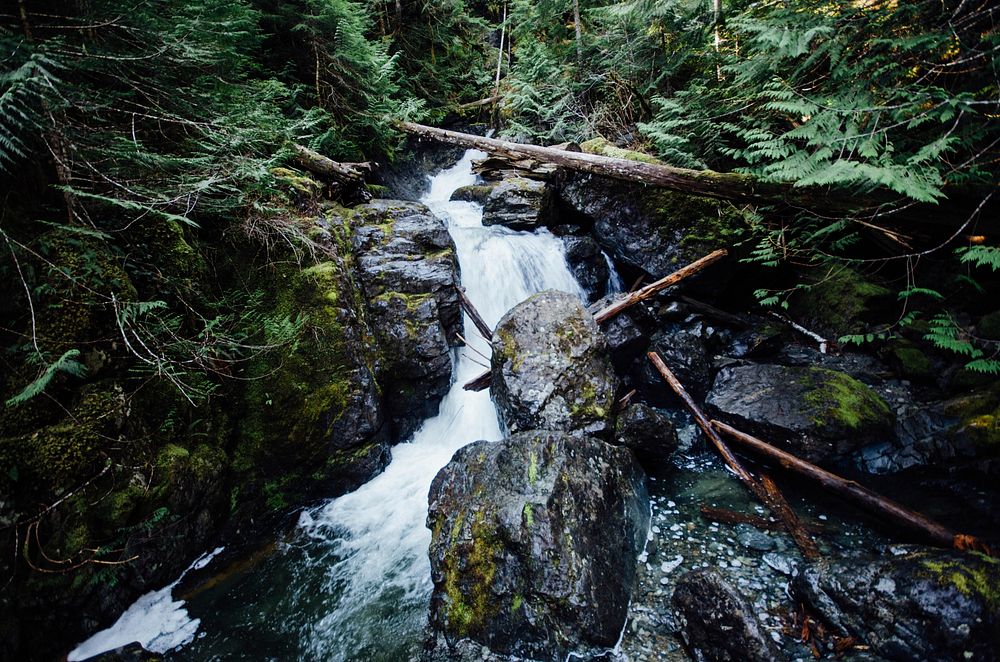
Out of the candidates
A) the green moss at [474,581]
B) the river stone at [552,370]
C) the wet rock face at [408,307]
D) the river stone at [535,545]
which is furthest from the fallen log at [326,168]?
the green moss at [474,581]

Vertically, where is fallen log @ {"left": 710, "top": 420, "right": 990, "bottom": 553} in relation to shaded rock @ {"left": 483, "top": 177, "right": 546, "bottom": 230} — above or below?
below

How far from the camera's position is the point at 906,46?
11.9 ft

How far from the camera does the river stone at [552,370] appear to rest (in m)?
5.12

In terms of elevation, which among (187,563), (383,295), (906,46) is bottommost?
(187,563)

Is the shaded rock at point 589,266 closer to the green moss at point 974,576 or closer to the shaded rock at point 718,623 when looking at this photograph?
the shaded rock at point 718,623

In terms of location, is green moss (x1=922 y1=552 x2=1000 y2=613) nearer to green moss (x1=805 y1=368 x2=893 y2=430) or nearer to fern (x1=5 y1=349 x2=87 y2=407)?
green moss (x1=805 y1=368 x2=893 y2=430)

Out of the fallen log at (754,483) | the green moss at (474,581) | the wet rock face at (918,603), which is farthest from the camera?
the fallen log at (754,483)

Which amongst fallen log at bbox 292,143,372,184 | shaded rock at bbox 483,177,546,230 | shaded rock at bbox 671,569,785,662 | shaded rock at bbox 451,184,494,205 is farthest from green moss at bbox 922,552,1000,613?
shaded rock at bbox 451,184,494,205

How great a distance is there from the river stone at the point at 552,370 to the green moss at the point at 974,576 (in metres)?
3.04

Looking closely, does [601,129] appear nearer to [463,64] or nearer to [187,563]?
[463,64]

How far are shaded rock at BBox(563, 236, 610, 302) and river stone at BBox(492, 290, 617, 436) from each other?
2.64 m

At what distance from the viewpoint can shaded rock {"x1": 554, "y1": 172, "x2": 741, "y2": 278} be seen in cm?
711

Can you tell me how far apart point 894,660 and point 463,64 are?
19.6 m

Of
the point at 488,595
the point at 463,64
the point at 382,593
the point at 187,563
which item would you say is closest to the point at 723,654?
the point at 488,595
